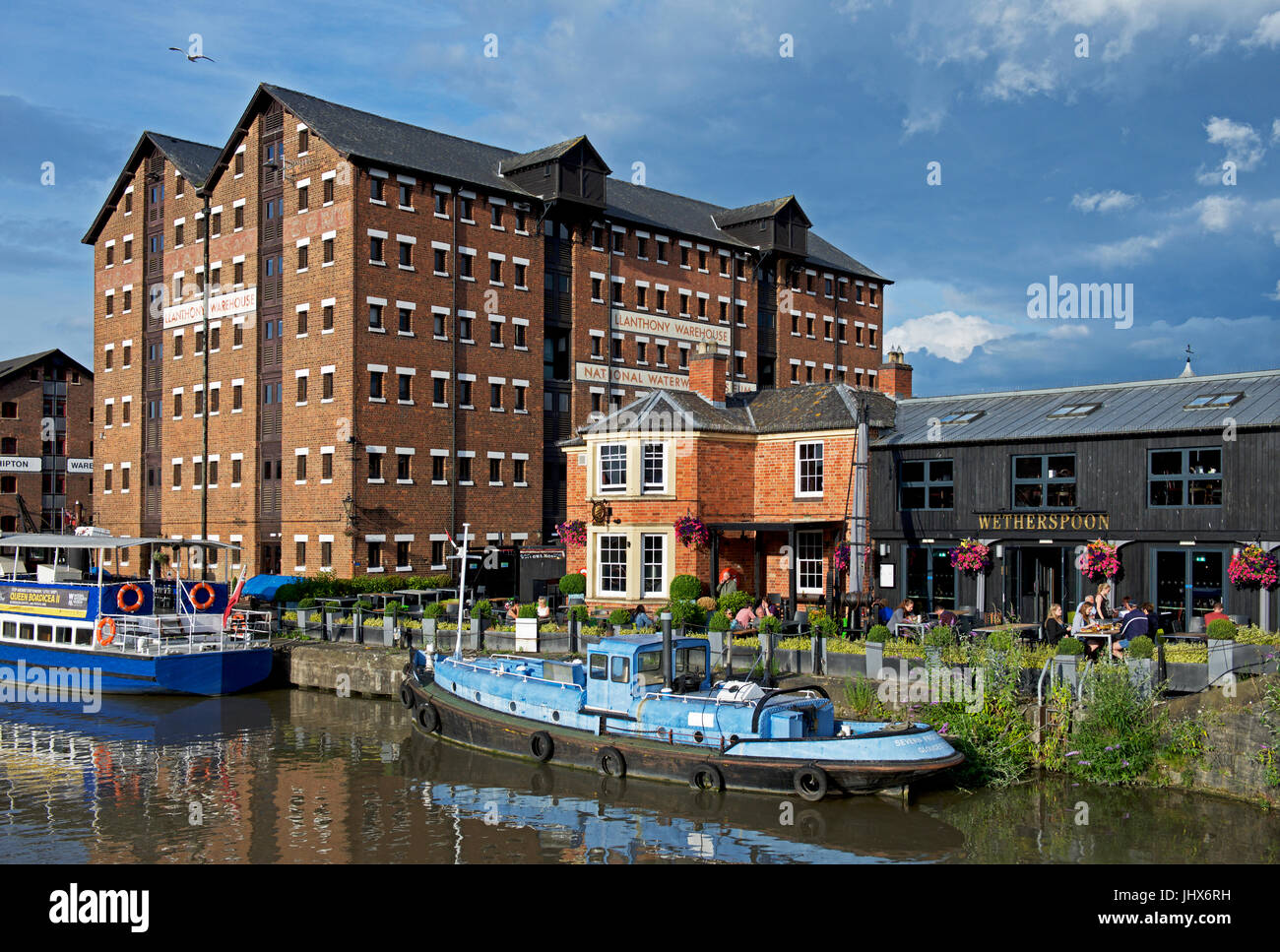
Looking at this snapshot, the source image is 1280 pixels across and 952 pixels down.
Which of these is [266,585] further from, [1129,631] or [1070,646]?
[1129,631]

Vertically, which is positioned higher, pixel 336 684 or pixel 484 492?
pixel 484 492

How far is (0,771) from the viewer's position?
75.5 feet

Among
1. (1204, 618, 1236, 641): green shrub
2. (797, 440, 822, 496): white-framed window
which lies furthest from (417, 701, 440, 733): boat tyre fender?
(1204, 618, 1236, 641): green shrub

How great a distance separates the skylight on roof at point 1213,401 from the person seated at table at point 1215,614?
524cm

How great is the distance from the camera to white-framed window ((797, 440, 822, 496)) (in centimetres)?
3547

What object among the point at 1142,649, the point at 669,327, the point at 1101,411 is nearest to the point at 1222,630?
the point at 1142,649

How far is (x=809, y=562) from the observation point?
35250 millimetres

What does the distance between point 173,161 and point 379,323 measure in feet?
59.0

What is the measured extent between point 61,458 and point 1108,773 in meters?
76.4

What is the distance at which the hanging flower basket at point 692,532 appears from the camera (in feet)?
113

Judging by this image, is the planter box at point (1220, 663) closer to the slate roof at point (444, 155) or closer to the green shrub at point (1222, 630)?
the green shrub at point (1222, 630)

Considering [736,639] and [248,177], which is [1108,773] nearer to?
[736,639]

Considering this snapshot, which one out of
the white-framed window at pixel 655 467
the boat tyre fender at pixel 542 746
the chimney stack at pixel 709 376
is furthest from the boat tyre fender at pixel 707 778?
the chimney stack at pixel 709 376

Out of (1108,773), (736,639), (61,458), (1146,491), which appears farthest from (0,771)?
(61,458)
